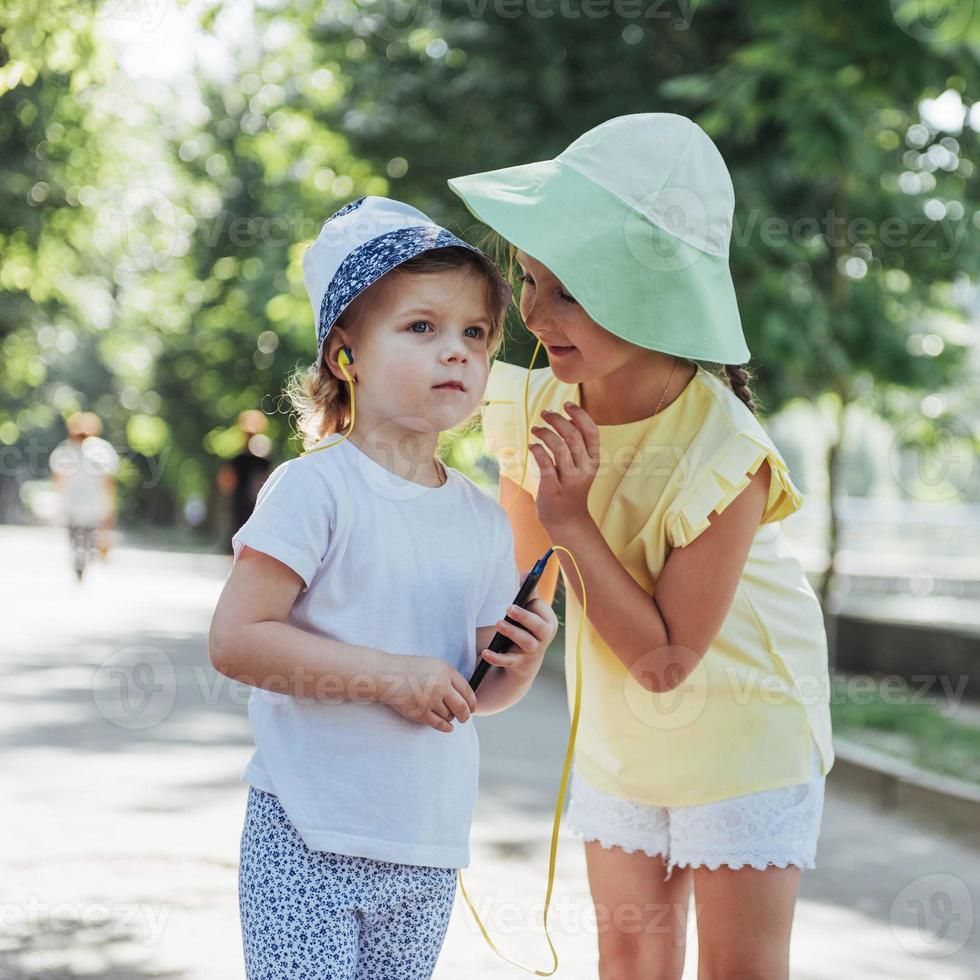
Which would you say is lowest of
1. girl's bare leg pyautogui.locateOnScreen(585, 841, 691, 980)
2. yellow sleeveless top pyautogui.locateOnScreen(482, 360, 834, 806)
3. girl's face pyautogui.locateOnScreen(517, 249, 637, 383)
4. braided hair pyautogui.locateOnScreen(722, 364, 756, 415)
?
girl's bare leg pyautogui.locateOnScreen(585, 841, 691, 980)

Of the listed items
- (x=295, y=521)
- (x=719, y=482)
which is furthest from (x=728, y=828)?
(x=295, y=521)

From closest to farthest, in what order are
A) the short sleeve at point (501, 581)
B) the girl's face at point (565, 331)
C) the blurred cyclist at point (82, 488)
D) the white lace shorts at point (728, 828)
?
the short sleeve at point (501, 581) < the girl's face at point (565, 331) < the white lace shorts at point (728, 828) < the blurred cyclist at point (82, 488)

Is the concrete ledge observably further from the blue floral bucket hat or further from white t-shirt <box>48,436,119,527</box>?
white t-shirt <box>48,436,119,527</box>

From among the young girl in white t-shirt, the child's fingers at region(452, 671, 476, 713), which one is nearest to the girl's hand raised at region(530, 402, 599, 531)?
the young girl in white t-shirt

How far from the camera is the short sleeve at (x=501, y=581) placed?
2367mm

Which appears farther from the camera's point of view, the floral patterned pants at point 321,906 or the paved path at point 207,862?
the paved path at point 207,862

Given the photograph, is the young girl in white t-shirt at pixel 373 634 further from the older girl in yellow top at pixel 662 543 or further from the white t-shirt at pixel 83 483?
the white t-shirt at pixel 83 483

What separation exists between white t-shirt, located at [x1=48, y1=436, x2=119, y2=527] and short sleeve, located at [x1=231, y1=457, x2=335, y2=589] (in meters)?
15.5

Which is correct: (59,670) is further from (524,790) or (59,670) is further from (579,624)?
(579,624)

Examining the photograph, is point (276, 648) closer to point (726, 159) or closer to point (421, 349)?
point (421, 349)

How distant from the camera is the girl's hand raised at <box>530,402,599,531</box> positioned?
244cm

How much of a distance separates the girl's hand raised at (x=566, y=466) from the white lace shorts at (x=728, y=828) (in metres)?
0.62

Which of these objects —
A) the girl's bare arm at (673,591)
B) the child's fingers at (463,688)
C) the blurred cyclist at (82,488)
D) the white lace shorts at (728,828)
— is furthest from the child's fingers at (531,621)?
the blurred cyclist at (82,488)

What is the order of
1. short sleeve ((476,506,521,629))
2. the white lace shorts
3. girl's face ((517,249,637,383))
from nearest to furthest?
short sleeve ((476,506,521,629)), girl's face ((517,249,637,383)), the white lace shorts
